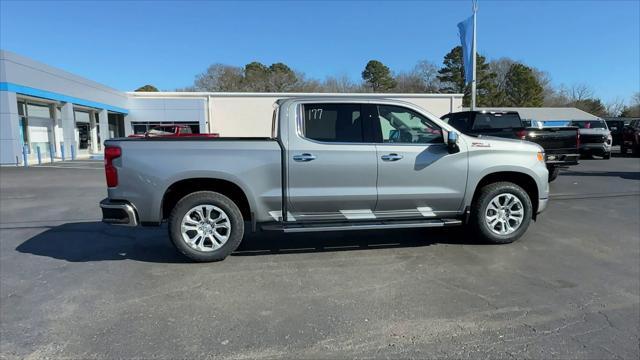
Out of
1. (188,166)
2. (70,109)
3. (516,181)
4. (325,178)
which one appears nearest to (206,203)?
(188,166)

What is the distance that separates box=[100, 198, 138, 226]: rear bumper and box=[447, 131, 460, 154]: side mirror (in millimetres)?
3854

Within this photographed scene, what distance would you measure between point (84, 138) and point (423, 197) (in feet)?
98.0

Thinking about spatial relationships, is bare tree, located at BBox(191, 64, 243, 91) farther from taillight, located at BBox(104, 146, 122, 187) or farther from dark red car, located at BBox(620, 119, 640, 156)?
taillight, located at BBox(104, 146, 122, 187)

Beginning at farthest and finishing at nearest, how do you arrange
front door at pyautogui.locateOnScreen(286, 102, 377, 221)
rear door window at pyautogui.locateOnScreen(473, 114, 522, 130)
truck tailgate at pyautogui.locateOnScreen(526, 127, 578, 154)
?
rear door window at pyautogui.locateOnScreen(473, 114, 522, 130) → truck tailgate at pyautogui.locateOnScreen(526, 127, 578, 154) → front door at pyautogui.locateOnScreen(286, 102, 377, 221)

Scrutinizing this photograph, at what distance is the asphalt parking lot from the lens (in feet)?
10.9

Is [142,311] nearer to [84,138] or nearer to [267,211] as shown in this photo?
[267,211]

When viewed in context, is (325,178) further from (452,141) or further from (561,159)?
(561,159)

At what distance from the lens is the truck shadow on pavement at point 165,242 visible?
565cm

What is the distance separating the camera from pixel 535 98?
6938 centimetres

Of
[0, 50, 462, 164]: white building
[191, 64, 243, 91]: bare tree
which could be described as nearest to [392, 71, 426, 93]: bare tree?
[191, 64, 243, 91]: bare tree

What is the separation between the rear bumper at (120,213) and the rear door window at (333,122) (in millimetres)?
2192

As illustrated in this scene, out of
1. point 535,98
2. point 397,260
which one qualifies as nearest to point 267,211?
point 397,260

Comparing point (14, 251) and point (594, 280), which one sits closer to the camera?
point (594, 280)

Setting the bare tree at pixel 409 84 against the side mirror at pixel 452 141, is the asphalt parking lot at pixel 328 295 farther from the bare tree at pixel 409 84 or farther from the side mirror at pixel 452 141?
the bare tree at pixel 409 84
